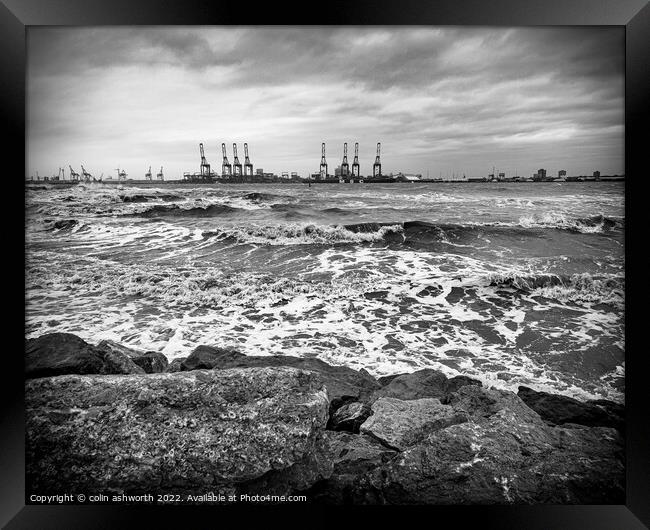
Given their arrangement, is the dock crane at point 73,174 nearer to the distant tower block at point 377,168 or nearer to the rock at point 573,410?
the distant tower block at point 377,168

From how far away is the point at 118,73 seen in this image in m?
2.67

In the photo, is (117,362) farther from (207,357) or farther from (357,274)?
(357,274)

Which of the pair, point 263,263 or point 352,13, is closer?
point 352,13

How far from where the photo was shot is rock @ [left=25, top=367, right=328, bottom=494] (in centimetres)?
184

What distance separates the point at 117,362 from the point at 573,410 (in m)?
3.07

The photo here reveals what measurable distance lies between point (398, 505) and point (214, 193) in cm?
303

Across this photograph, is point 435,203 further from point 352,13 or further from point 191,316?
point 191,316

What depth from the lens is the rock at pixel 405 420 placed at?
2.10 metres

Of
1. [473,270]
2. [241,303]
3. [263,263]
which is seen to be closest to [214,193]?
[263,263]

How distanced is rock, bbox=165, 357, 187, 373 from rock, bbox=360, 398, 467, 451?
4.55 ft

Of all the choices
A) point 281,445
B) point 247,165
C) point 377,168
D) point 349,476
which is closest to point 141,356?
point 281,445

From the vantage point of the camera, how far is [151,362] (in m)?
2.54
